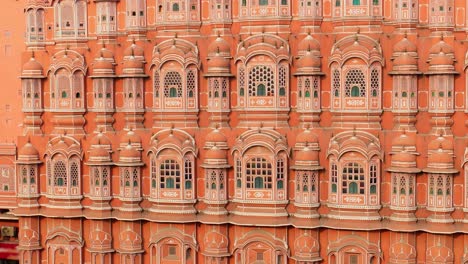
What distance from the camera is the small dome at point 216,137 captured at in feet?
118

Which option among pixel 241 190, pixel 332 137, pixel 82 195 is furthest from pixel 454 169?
pixel 82 195

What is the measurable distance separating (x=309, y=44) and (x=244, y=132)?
15.1 ft

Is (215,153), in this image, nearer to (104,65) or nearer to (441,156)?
(104,65)

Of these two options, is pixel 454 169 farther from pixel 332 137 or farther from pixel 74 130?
pixel 74 130

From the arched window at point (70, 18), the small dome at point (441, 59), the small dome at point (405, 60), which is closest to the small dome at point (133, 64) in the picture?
the arched window at point (70, 18)

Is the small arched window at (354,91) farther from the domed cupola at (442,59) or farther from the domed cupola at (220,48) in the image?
the domed cupola at (220,48)

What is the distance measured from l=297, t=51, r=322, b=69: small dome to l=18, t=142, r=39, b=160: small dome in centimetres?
1265

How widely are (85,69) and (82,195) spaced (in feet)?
18.5

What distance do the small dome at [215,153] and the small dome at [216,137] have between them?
0.30 meters

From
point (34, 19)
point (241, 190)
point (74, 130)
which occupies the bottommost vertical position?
point (241, 190)

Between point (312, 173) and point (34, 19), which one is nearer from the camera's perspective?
point (312, 173)

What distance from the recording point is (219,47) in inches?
1412

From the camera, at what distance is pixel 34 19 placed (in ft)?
126

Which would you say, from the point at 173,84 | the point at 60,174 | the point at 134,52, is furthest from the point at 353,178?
the point at 60,174
